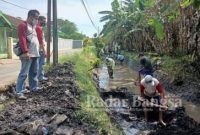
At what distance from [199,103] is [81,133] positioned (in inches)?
265

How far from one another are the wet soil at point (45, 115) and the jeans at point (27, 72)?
25 centimetres

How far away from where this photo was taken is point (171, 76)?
15.0 metres

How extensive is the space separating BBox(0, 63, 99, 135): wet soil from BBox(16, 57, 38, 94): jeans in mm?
245

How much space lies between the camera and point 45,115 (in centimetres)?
636

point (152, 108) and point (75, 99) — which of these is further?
point (152, 108)

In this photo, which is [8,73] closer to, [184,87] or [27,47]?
[184,87]

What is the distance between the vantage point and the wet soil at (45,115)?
5422mm

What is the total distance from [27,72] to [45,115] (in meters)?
1.73

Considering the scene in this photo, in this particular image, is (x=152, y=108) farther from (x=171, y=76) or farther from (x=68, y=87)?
(x=171, y=76)

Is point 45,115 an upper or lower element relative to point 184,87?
upper

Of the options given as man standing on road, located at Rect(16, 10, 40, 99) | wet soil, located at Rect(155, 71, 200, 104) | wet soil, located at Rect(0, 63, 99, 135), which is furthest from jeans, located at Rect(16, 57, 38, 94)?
wet soil, located at Rect(155, 71, 200, 104)

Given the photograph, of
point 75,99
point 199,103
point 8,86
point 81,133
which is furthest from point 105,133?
point 199,103

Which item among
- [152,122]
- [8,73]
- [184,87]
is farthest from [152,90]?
[8,73]

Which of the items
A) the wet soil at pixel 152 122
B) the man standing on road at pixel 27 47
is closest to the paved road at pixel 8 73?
the man standing on road at pixel 27 47
